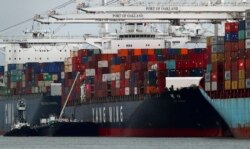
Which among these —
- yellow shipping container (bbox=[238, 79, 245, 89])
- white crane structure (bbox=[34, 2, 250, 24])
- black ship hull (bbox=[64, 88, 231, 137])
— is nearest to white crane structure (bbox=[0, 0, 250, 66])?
white crane structure (bbox=[34, 2, 250, 24])

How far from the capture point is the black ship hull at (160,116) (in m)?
95.6

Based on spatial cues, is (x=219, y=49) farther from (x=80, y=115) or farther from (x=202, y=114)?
(x=80, y=115)

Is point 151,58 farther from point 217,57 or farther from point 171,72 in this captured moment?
point 217,57

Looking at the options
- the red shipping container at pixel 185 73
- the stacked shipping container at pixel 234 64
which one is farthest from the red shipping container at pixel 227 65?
the red shipping container at pixel 185 73

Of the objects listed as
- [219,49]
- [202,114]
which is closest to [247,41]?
[219,49]

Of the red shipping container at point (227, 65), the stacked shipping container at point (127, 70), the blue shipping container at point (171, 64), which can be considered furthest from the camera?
the stacked shipping container at point (127, 70)

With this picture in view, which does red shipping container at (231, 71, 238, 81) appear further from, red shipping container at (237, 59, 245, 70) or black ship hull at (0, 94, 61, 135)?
black ship hull at (0, 94, 61, 135)

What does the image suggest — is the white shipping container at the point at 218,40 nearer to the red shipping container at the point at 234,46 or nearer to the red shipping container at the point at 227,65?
the red shipping container at the point at 234,46

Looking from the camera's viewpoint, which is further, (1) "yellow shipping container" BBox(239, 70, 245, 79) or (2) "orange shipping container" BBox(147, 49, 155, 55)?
(2) "orange shipping container" BBox(147, 49, 155, 55)

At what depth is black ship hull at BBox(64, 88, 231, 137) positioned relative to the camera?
95625 mm

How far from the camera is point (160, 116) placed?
3952 inches

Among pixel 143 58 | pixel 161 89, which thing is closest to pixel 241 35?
pixel 161 89

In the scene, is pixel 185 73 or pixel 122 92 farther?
pixel 122 92

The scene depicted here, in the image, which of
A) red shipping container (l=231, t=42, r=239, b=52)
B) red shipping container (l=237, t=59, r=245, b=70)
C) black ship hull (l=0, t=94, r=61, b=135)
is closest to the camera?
red shipping container (l=237, t=59, r=245, b=70)
